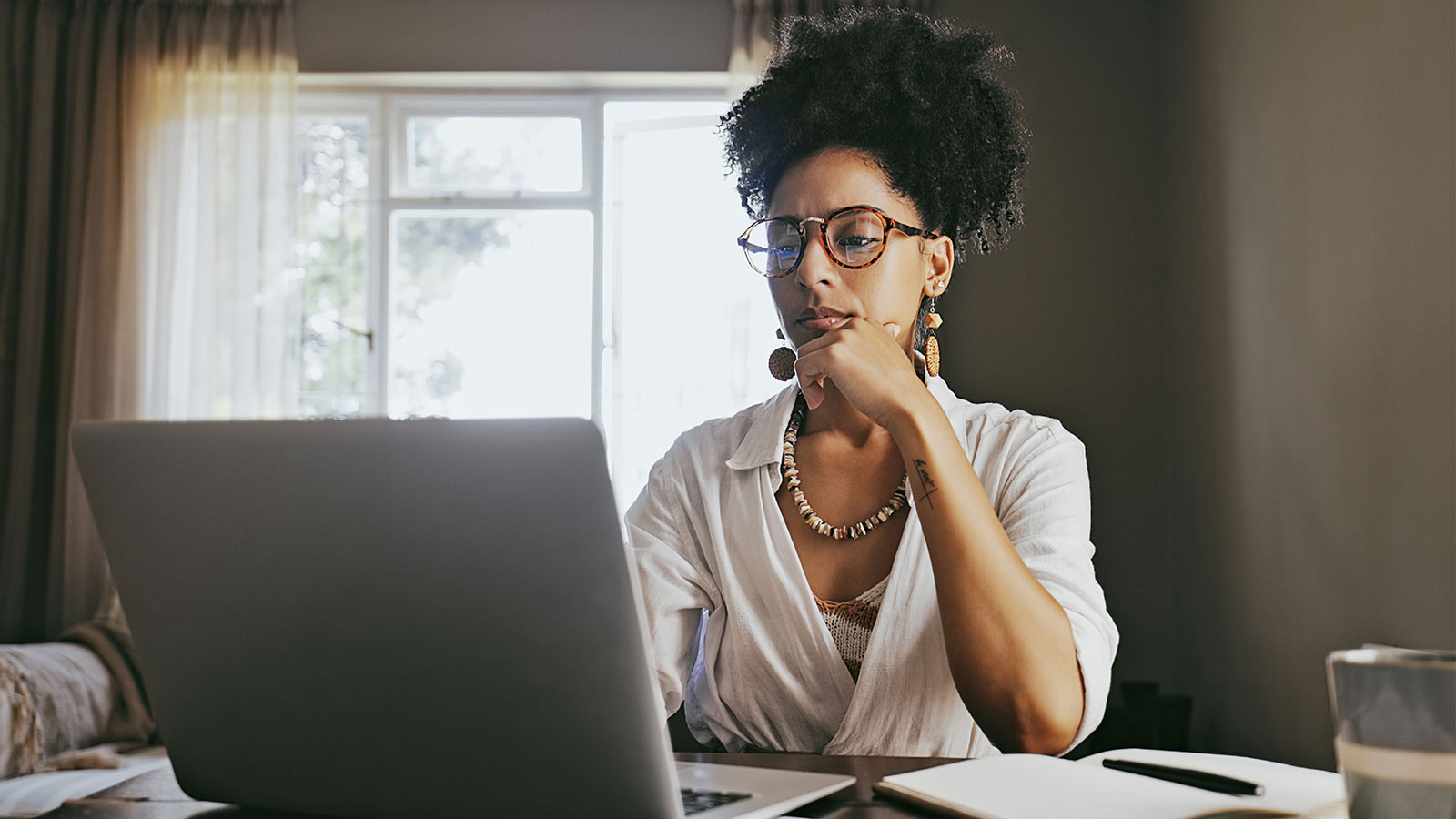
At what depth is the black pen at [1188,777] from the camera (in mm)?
632

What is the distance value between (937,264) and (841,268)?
0.69 ft

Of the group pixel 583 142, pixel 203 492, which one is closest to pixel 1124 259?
pixel 583 142

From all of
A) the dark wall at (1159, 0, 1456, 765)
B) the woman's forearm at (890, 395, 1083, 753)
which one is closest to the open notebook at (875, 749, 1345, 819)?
the woman's forearm at (890, 395, 1083, 753)

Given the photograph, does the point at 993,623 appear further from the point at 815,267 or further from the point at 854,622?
the point at 815,267

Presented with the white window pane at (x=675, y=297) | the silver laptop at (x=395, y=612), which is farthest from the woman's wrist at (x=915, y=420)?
the white window pane at (x=675, y=297)

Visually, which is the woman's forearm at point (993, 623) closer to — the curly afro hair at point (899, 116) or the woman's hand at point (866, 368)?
the woman's hand at point (866, 368)

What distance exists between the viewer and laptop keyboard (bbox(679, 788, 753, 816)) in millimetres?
610

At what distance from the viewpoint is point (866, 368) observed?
1074 mm

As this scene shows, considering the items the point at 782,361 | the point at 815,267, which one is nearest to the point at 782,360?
the point at 782,361

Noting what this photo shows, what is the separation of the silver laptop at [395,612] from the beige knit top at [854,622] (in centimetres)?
53

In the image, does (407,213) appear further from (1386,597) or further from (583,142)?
(1386,597)

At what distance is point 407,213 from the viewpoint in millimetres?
3717

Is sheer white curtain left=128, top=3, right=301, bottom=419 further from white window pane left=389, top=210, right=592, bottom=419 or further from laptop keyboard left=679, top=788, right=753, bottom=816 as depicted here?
laptop keyboard left=679, top=788, right=753, bottom=816

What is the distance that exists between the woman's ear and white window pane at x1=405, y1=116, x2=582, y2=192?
8.26 ft
